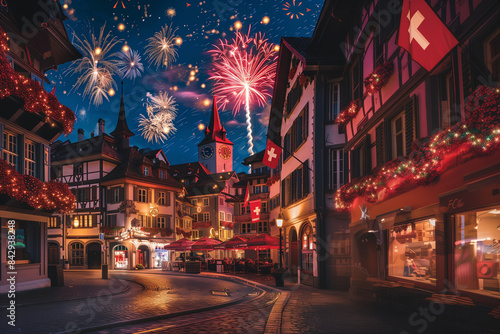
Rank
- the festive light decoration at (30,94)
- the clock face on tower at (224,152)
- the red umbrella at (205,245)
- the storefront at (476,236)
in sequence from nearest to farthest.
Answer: the storefront at (476,236), the festive light decoration at (30,94), the red umbrella at (205,245), the clock face on tower at (224,152)

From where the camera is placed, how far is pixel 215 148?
92.4 metres

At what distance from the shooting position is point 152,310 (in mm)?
12906

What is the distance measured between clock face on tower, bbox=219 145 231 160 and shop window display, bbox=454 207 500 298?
8427cm

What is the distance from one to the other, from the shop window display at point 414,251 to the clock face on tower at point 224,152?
264 ft

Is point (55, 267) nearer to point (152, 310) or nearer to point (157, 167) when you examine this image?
point (152, 310)

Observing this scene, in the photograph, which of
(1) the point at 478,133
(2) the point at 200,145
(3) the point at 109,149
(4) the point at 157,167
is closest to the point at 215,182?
(4) the point at 157,167

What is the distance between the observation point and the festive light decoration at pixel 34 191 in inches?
646

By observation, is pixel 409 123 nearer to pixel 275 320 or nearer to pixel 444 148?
pixel 444 148

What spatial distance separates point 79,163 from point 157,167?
28.5 ft

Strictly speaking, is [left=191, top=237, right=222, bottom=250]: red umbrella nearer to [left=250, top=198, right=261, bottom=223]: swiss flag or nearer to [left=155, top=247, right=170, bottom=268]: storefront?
[left=250, top=198, right=261, bottom=223]: swiss flag

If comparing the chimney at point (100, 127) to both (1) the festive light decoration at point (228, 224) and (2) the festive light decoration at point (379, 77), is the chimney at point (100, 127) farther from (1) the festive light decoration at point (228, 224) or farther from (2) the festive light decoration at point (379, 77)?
(2) the festive light decoration at point (379, 77)

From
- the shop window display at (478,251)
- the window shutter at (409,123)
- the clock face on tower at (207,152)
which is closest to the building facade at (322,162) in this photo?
the window shutter at (409,123)

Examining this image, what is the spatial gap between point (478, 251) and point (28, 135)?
18.4m

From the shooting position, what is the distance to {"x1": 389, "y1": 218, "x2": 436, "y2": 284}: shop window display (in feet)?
34.1
